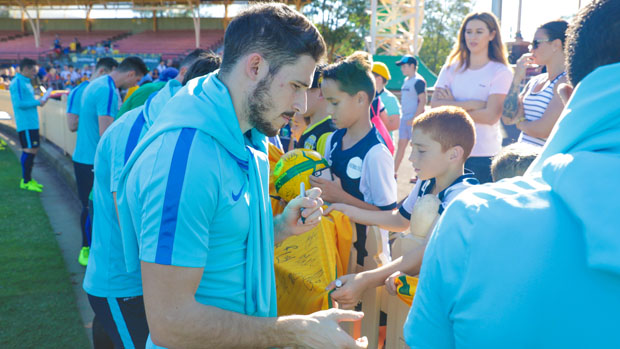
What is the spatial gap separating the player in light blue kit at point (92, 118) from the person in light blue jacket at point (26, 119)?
12.4 feet

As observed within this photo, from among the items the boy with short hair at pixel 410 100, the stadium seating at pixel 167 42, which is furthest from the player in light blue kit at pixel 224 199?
the stadium seating at pixel 167 42

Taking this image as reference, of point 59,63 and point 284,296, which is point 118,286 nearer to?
point 284,296

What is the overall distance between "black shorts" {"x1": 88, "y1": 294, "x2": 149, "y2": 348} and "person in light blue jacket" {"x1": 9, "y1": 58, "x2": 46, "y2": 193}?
285 inches

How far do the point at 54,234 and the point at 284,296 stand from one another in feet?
16.1

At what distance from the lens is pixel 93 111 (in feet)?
17.3

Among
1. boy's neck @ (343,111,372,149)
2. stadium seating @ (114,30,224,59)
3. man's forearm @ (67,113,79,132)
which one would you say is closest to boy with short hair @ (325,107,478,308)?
boy's neck @ (343,111,372,149)

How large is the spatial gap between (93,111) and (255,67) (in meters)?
4.30

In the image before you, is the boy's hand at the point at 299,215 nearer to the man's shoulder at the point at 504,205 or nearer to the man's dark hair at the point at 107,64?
the man's shoulder at the point at 504,205

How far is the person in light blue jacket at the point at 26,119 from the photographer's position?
27.5 ft

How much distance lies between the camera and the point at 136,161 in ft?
4.84

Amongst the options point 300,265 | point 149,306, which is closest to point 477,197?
point 149,306

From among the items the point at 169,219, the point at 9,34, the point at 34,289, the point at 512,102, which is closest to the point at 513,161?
the point at 169,219

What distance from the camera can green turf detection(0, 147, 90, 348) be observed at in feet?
12.3

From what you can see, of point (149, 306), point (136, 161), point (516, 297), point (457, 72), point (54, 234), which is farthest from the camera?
point (54, 234)
